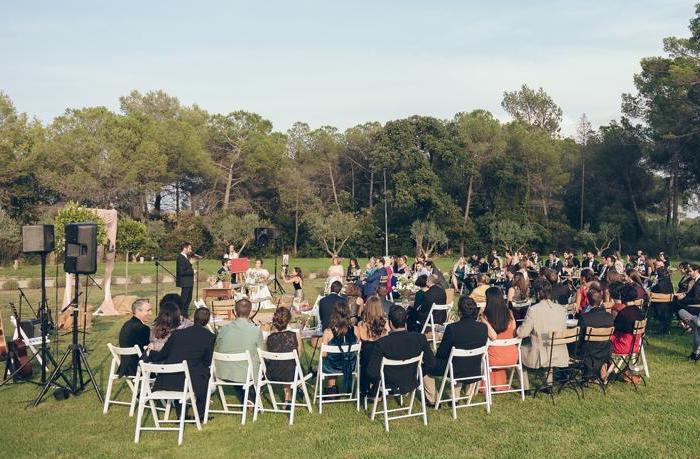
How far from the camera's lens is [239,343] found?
21.2 ft

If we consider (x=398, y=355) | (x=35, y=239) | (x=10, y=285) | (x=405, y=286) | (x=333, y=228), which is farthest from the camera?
(x=333, y=228)

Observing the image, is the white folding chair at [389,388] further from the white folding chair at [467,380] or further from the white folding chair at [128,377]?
the white folding chair at [128,377]

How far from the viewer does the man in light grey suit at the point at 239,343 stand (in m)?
6.38

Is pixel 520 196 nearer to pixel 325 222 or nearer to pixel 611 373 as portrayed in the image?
pixel 325 222

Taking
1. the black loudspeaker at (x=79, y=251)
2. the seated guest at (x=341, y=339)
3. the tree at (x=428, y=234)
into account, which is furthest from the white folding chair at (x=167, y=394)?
the tree at (x=428, y=234)

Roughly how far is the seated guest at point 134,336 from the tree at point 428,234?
3286 cm

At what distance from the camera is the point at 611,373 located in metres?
7.38

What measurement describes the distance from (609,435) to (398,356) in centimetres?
210

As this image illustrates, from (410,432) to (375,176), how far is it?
39876 millimetres

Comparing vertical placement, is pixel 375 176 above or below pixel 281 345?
above

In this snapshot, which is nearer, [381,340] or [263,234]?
[381,340]

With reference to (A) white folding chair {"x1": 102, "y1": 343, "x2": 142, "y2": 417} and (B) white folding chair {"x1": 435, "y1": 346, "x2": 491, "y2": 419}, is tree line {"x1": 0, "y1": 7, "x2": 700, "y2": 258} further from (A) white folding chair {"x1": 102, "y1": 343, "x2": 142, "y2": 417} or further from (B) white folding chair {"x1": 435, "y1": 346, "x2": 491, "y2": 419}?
(B) white folding chair {"x1": 435, "y1": 346, "x2": 491, "y2": 419}

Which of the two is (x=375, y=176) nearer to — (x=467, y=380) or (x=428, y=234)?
(x=428, y=234)

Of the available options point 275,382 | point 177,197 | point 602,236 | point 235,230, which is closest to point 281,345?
point 275,382
